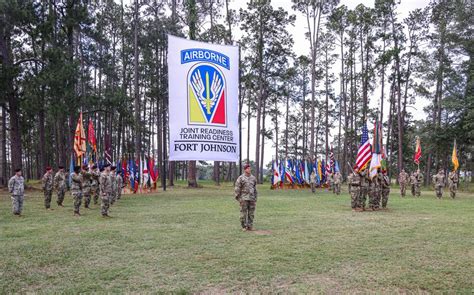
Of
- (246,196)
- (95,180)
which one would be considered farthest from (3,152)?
(246,196)

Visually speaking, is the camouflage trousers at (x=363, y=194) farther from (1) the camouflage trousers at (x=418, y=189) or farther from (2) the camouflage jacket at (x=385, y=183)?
(1) the camouflage trousers at (x=418, y=189)

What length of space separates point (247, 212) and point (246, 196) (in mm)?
525

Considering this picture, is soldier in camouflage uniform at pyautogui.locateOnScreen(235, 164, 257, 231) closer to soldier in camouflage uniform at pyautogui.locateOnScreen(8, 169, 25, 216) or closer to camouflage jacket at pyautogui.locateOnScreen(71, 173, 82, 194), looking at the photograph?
camouflage jacket at pyautogui.locateOnScreen(71, 173, 82, 194)

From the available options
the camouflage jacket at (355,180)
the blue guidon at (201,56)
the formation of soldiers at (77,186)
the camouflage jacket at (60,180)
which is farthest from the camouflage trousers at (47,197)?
the camouflage jacket at (355,180)

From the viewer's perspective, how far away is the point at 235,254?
7.75 meters

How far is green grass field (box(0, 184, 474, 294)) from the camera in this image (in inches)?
232

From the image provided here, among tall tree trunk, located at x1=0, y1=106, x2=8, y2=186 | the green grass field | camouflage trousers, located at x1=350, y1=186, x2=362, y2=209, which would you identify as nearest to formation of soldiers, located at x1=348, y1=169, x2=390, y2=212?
camouflage trousers, located at x1=350, y1=186, x2=362, y2=209

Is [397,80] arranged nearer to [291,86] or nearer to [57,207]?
[291,86]

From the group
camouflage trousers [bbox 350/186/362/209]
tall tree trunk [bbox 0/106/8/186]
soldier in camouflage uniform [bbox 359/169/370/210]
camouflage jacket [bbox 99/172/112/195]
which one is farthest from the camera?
tall tree trunk [bbox 0/106/8/186]

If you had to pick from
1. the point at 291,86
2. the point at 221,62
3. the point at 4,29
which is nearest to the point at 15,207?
the point at 221,62

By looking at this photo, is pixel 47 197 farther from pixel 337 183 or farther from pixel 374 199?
pixel 337 183

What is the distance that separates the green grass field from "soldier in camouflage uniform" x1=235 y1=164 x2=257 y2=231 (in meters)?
0.34

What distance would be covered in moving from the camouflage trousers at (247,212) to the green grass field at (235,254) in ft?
0.95

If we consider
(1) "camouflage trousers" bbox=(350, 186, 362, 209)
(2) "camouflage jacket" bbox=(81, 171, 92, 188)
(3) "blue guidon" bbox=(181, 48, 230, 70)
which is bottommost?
(1) "camouflage trousers" bbox=(350, 186, 362, 209)
